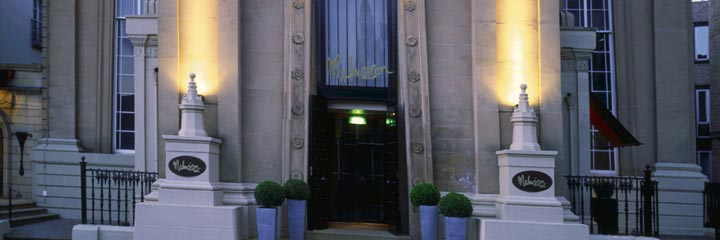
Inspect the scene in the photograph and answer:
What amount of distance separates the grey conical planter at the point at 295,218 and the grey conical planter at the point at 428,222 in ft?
7.20

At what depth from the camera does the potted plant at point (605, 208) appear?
1231 centimetres

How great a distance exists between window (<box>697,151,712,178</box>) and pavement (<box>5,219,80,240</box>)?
2292 centimetres

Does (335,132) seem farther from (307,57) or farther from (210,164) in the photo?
(210,164)

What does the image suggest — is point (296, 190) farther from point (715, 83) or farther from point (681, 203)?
point (715, 83)

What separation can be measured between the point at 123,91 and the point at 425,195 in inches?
461

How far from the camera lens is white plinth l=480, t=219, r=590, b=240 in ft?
35.5

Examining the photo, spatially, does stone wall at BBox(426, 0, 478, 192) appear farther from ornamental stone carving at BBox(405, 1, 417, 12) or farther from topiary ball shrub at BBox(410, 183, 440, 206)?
topiary ball shrub at BBox(410, 183, 440, 206)

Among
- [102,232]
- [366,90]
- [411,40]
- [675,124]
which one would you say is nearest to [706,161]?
[675,124]

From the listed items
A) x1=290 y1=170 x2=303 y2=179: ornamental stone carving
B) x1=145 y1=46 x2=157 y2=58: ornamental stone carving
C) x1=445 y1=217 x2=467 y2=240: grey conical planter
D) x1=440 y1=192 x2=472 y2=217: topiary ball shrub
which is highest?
x1=145 y1=46 x2=157 y2=58: ornamental stone carving

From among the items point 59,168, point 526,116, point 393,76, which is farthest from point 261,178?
point 59,168

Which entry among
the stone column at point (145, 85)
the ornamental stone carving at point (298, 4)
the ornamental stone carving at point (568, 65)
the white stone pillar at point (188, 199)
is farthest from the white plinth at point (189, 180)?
the ornamental stone carving at point (568, 65)

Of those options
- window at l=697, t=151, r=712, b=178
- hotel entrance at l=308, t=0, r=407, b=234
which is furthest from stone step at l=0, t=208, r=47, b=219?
window at l=697, t=151, r=712, b=178

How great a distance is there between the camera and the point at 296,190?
→ 37.2ft

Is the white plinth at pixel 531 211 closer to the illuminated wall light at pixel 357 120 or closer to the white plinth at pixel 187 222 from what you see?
the illuminated wall light at pixel 357 120
